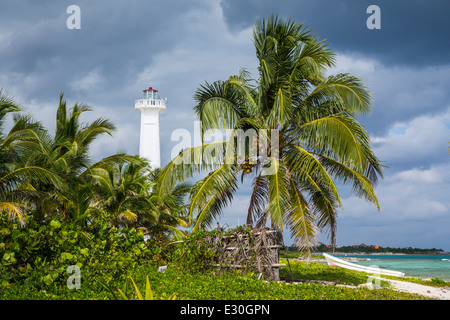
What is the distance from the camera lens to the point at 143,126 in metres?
29.1

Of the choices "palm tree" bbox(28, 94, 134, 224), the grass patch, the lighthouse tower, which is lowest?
the grass patch

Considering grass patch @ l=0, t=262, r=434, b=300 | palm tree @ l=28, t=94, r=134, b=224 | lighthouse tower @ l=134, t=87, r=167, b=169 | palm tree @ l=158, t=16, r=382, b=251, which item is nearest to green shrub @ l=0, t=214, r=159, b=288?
grass patch @ l=0, t=262, r=434, b=300

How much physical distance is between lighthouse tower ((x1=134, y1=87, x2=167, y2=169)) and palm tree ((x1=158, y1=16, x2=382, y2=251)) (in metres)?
15.9

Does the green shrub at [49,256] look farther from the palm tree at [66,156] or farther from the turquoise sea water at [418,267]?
the turquoise sea water at [418,267]

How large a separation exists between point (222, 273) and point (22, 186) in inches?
254

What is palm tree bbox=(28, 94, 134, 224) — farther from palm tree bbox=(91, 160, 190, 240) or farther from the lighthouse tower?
the lighthouse tower

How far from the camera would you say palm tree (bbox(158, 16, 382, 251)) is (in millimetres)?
11109

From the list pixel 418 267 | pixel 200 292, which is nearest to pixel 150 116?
pixel 200 292

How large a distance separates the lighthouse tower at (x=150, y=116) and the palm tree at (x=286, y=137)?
15.9 m

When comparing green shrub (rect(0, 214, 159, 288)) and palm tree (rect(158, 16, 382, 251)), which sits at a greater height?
palm tree (rect(158, 16, 382, 251))

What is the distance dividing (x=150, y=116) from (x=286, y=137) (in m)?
18.3
